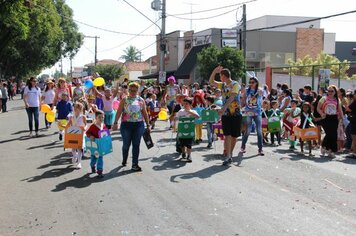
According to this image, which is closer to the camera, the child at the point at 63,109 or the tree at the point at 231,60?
the child at the point at 63,109

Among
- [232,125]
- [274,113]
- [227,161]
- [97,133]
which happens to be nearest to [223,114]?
[232,125]

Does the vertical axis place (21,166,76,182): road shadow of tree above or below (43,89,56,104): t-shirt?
below

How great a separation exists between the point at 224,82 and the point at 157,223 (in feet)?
15.0

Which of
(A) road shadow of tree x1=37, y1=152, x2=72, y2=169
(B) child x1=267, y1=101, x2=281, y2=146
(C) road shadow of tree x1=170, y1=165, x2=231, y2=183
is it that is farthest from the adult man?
(B) child x1=267, y1=101, x2=281, y2=146

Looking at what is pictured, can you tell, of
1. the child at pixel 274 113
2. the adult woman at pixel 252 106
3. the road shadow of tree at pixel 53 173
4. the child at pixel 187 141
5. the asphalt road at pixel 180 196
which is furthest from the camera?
the child at pixel 274 113

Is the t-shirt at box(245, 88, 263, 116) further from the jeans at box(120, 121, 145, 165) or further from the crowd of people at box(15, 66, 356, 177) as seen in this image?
the jeans at box(120, 121, 145, 165)

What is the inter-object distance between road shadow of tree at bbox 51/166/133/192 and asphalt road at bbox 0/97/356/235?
18mm

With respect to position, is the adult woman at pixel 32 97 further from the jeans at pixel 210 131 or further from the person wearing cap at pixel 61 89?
the jeans at pixel 210 131

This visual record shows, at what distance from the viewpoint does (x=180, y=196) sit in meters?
7.13

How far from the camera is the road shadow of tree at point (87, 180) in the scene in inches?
310


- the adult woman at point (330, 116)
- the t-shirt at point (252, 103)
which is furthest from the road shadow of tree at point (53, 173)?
the adult woman at point (330, 116)

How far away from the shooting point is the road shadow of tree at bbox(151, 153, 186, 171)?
9.48 m

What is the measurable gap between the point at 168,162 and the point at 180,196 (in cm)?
294

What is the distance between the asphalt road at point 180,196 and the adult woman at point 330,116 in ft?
1.48
